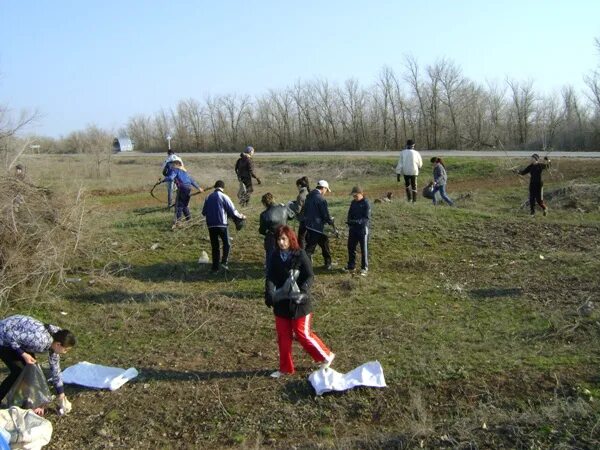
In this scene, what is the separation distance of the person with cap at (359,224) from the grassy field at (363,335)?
1.27ft

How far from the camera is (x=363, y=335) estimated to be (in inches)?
279

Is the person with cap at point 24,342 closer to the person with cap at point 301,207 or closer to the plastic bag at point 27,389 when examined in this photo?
the plastic bag at point 27,389

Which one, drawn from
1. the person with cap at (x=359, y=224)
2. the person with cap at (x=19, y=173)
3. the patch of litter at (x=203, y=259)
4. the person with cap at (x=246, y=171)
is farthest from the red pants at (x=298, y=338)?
the person with cap at (x=246, y=171)

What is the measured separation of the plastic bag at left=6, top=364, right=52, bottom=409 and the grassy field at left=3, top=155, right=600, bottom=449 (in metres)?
0.30

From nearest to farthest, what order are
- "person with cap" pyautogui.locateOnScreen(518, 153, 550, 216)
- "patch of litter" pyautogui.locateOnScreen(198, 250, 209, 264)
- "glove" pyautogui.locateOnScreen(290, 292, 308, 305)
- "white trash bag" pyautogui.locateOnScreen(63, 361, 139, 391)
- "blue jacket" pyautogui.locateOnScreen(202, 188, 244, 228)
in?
"glove" pyautogui.locateOnScreen(290, 292, 308, 305), "white trash bag" pyautogui.locateOnScreen(63, 361, 139, 391), "blue jacket" pyautogui.locateOnScreen(202, 188, 244, 228), "patch of litter" pyautogui.locateOnScreen(198, 250, 209, 264), "person with cap" pyautogui.locateOnScreen(518, 153, 550, 216)

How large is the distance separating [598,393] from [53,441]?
499 centimetres

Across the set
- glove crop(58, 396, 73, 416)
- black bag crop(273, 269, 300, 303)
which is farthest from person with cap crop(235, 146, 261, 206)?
glove crop(58, 396, 73, 416)

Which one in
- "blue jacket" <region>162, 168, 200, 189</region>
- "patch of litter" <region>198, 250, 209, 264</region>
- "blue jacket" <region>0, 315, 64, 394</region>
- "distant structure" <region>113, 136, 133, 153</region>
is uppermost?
"distant structure" <region>113, 136, 133, 153</region>

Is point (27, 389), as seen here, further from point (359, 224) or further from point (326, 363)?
point (359, 224)

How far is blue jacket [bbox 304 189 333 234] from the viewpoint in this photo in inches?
362

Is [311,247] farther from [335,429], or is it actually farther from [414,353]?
[335,429]

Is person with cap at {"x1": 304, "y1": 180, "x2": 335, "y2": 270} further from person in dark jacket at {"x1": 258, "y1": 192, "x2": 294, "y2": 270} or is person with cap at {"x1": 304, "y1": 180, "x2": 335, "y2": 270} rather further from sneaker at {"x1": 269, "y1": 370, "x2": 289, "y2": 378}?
sneaker at {"x1": 269, "y1": 370, "x2": 289, "y2": 378}

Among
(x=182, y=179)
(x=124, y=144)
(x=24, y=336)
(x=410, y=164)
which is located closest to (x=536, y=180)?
(x=410, y=164)

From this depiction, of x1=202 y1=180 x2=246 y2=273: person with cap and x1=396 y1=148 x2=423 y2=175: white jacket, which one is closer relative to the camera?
x1=202 y1=180 x2=246 y2=273: person with cap
